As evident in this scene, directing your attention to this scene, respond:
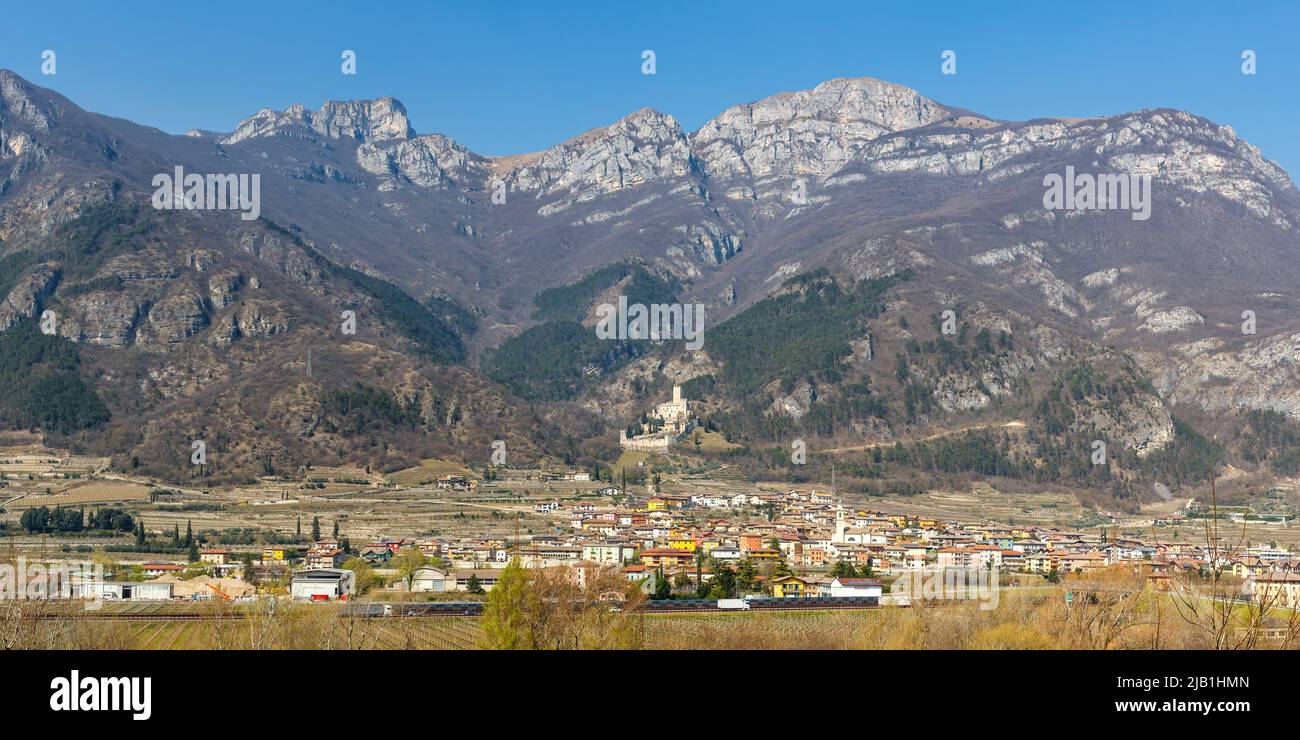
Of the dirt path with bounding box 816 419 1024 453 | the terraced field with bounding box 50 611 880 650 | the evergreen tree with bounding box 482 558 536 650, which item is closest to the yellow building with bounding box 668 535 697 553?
the terraced field with bounding box 50 611 880 650

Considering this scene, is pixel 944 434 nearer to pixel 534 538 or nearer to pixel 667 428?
pixel 667 428

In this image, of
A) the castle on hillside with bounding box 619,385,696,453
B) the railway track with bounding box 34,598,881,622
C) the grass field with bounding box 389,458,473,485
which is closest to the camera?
the railway track with bounding box 34,598,881,622

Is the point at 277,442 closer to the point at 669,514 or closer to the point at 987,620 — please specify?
the point at 669,514

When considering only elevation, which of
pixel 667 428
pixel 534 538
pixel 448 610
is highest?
pixel 667 428

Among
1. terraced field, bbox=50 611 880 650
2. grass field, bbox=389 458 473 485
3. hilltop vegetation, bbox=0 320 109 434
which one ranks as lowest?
terraced field, bbox=50 611 880 650

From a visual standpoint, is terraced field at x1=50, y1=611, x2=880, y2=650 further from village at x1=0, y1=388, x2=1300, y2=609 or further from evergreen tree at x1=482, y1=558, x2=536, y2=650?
village at x1=0, y1=388, x2=1300, y2=609

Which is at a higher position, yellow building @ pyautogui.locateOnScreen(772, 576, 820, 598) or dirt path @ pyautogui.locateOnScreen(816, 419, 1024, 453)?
dirt path @ pyautogui.locateOnScreen(816, 419, 1024, 453)

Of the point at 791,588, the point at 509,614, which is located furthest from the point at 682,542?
the point at 509,614

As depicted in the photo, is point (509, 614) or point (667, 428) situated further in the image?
point (667, 428)
